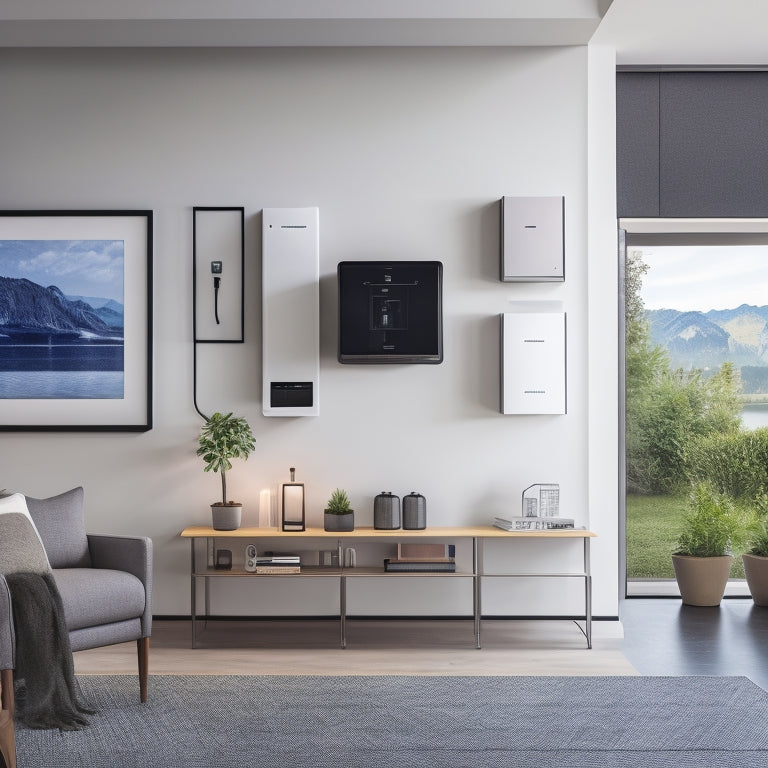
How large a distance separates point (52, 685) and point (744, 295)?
13.9 feet

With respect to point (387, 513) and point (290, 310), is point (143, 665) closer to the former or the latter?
point (387, 513)

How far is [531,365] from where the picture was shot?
4340mm

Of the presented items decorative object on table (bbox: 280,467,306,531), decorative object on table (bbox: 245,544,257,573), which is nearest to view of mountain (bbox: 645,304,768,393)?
decorative object on table (bbox: 280,467,306,531)

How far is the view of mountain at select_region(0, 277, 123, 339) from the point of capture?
441 centimetres

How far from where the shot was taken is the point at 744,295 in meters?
5.02

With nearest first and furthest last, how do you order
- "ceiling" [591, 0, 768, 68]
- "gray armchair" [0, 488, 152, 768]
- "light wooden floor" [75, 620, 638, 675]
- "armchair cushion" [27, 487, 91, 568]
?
1. "gray armchair" [0, 488, 152, 768]
2. "armchair cushion" [27, 487, 91, 568]
3. "light wooden floor" [75, 620, 638, 675]
4. "ceiling" [591, 0, 768, 68]

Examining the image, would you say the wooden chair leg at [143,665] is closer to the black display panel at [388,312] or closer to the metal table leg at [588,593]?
the black display panel at [388,312]

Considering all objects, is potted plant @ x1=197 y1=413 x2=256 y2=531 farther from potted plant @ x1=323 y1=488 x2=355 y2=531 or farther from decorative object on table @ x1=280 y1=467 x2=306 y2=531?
potted plant @ x1=323 y1=488 x2=355 y2=531

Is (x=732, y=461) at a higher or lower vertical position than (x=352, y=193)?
lower

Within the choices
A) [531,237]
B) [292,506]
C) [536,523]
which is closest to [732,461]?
[536,523]

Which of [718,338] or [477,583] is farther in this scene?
[718,338]

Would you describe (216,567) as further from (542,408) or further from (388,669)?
(542,408)

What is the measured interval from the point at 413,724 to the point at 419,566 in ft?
3.81

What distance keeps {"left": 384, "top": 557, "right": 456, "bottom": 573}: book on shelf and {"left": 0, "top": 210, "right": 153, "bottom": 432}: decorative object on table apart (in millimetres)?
→ 1495
